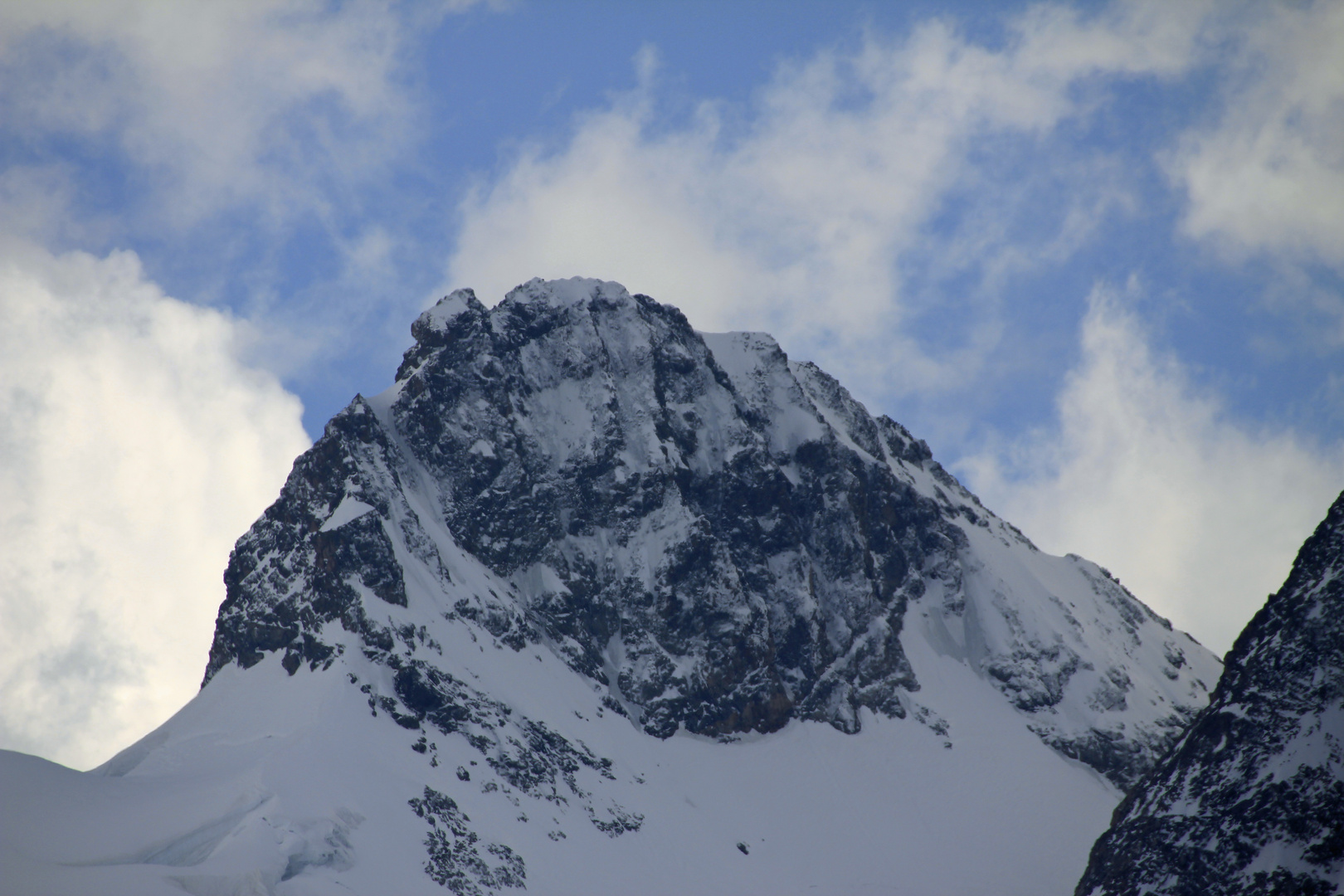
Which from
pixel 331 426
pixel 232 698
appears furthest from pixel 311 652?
pixel 331 426

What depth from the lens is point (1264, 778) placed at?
88.4 metres

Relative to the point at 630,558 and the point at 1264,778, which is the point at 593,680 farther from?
Result: the point at 1264,778

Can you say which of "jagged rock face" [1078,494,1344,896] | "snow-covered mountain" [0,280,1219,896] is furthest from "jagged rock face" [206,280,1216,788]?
"jagged rock face" [1078,494,1344,896]

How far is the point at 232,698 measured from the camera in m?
143

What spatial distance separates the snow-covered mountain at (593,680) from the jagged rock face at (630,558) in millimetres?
397

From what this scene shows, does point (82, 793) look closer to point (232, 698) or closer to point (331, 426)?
point (232, 698)

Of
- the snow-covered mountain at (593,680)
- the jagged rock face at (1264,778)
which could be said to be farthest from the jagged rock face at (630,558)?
the jagged rock face at (1264,778)

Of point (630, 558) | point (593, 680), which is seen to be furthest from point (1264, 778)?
point (630, 558)

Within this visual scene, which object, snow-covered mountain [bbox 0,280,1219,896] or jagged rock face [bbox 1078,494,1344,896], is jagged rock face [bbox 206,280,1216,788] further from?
jagged rock face [bbox 1078,494,1344,896]

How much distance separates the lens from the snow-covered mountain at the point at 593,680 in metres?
121

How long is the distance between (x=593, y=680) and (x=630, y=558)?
17.9 meters

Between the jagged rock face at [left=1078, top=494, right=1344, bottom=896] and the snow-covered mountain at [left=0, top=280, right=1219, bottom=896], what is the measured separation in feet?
185

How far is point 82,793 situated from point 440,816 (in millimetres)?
30481

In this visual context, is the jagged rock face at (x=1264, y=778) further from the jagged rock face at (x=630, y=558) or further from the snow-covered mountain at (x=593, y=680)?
the jagged rock face at (x=630, y=558)
